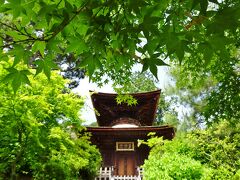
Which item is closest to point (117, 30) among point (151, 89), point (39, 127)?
point (39, 127)

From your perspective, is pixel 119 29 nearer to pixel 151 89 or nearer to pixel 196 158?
pixel 196 158

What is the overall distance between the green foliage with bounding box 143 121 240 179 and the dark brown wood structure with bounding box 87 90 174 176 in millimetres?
5783

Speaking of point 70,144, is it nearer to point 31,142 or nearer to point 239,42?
point 31,142

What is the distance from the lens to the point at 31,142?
9195mm

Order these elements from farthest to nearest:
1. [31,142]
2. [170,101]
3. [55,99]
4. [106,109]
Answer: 1. [170,101]
2. [106,109]
3. [55,99]
4. [31,142]

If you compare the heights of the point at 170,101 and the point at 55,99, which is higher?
the point at 170,101

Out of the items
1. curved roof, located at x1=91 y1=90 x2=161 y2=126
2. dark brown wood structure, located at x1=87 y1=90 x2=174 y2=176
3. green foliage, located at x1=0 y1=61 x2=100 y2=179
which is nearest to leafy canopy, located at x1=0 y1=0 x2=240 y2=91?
green foliage, located at x1=0 y1=61 x2=100 y2=179

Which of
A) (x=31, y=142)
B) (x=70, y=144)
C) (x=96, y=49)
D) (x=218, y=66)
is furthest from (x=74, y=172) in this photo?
(x=96, y=49)

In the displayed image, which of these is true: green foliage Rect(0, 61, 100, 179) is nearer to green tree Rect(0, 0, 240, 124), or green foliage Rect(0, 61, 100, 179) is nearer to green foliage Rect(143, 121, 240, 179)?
green foliage Rect(143, 121, 240, 179)

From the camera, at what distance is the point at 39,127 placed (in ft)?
31.1

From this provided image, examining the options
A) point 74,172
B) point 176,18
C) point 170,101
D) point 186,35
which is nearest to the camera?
point 186,35

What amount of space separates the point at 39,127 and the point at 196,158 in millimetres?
6889

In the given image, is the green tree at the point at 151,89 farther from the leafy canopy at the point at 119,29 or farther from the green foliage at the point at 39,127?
the leafy canopy at the point at 119,29

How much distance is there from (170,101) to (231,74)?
27.6 meters
